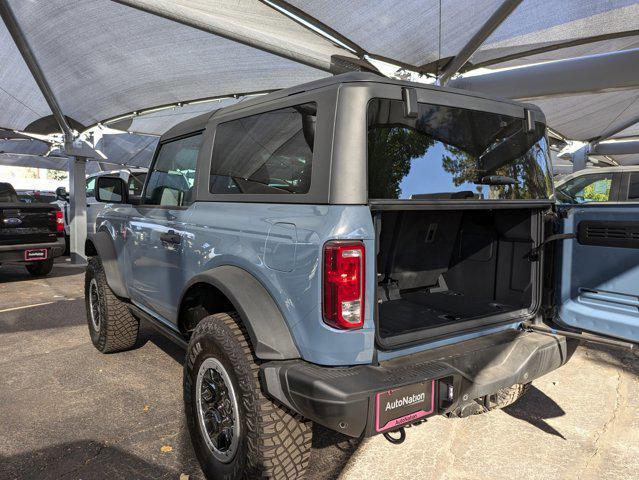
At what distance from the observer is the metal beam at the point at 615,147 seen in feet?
55.3

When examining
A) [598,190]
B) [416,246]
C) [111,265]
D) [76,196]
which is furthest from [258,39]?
[76,196]

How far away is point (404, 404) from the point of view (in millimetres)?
2002

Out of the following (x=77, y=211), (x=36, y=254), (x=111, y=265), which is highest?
(x=77, y=211)

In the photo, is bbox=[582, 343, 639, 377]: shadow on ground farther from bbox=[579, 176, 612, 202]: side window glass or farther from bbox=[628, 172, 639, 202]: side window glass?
bbox=[579, 176, 612, 202]: side window glass

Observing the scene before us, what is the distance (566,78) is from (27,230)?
9106mm

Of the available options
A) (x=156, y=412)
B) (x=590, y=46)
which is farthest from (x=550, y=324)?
(x=590, y=46)

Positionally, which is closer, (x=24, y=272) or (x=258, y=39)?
(x=258, y=39)

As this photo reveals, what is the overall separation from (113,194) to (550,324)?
3795 millimetres

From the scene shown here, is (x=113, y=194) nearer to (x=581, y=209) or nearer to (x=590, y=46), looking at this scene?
(x=581, y=209)

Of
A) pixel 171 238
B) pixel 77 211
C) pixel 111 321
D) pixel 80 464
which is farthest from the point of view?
pixel 77 211

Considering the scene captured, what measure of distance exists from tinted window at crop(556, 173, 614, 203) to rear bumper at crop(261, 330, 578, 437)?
6.01 meters

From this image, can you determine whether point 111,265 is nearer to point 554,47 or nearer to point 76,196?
point 554,47

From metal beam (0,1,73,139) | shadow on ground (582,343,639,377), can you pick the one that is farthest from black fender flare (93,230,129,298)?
shadow on ground (582,343,639,377)

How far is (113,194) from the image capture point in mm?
4441
